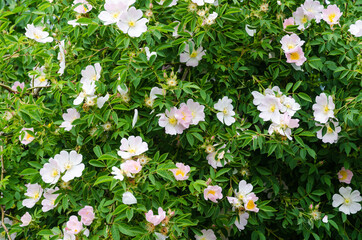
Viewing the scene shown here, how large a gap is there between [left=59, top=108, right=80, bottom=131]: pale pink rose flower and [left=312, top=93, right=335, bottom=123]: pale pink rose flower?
91cm

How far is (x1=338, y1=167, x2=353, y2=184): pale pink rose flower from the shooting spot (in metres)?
2.06

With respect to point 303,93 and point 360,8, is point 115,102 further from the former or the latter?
point 360,8

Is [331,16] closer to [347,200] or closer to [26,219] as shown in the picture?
[347,200]

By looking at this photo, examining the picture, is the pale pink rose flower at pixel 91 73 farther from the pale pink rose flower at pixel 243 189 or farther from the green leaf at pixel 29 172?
the pale pink rose flower at pixel 243 189

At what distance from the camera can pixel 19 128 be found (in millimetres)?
1899

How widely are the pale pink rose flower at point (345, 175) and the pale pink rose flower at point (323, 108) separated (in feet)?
0.98

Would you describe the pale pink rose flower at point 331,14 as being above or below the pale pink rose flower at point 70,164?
above

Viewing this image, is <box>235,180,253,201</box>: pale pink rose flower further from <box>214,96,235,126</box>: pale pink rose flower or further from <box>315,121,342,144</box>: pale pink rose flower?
<box>315,121,342,144</box>: pale pink rose flower

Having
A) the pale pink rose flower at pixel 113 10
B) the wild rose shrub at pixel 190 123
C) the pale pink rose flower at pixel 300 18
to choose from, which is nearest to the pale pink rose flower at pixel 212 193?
the wild rose shrub at pixel 190 123

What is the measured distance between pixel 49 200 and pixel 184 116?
0.62 meters

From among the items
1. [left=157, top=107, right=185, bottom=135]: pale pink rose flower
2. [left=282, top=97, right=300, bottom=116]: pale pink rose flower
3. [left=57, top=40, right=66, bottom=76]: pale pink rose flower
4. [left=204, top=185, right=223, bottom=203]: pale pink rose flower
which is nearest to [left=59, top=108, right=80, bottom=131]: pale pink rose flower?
[left=57, top=40, right=66, bottom=76]: pale pink rose flower

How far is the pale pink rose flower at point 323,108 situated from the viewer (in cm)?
191

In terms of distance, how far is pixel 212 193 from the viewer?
1.76 metres

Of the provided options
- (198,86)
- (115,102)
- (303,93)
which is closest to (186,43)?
(198,86)
